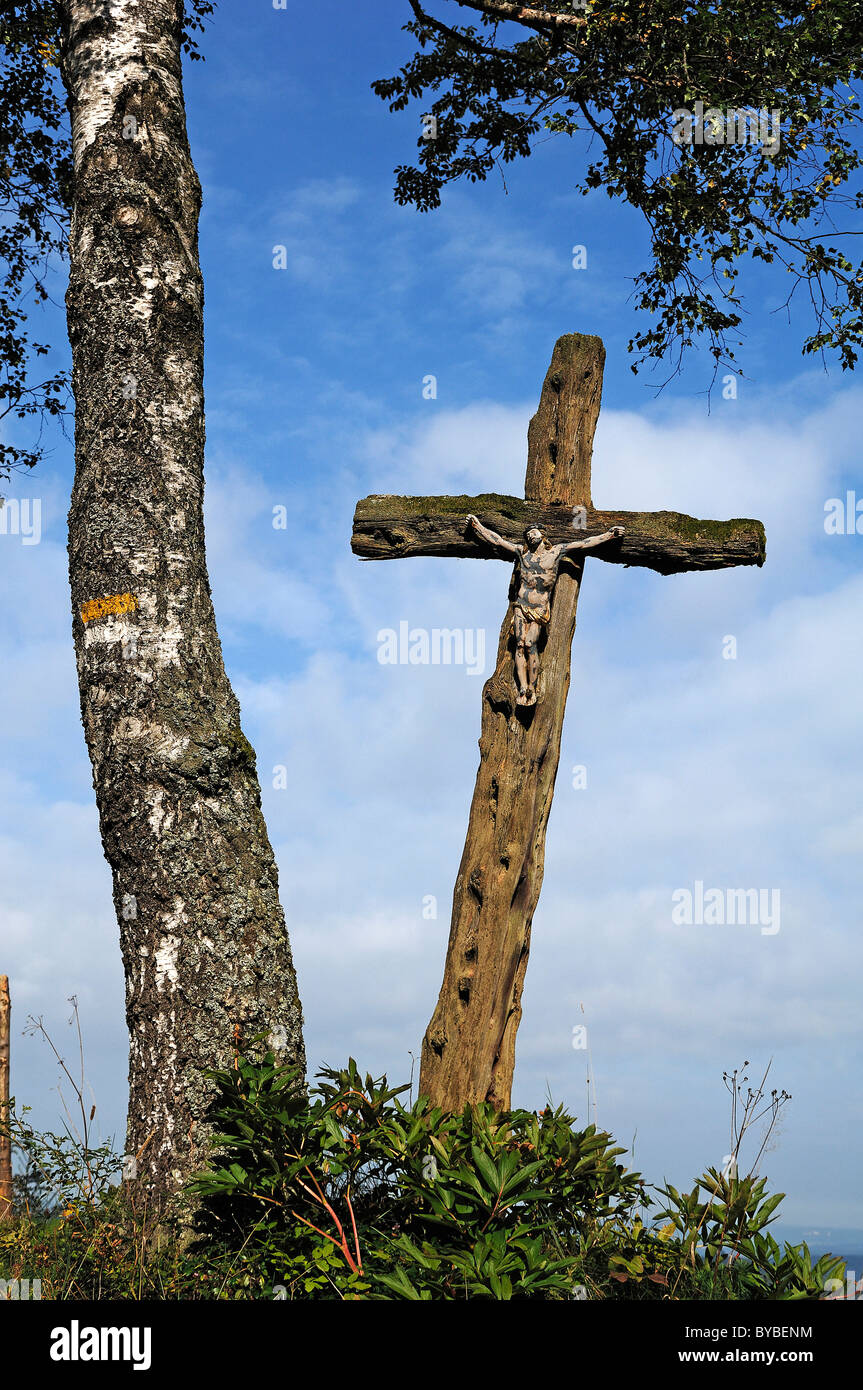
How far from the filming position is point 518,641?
5887 millimetres

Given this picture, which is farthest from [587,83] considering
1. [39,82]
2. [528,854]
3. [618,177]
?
[528,854]

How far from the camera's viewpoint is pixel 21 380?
10.8 metres

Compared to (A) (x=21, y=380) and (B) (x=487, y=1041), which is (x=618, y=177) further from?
(B) (x=487, y=1041)

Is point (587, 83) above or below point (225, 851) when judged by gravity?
above

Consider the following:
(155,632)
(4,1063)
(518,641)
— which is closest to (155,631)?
(155,632)

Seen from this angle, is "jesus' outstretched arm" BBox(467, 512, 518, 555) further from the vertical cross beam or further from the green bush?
the green bush

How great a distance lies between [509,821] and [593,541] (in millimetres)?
1773

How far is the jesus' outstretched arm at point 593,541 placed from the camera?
6070 millimetres

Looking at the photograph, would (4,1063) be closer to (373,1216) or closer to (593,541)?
(373,1216)

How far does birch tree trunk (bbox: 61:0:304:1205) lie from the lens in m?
4.51

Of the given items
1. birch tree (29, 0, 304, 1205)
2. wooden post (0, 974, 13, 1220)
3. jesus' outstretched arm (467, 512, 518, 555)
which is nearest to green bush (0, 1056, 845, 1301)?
birch tree (29, 0, 304, 1205)

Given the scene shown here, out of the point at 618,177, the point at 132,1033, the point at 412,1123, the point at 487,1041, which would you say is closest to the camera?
the point at 412,1123
